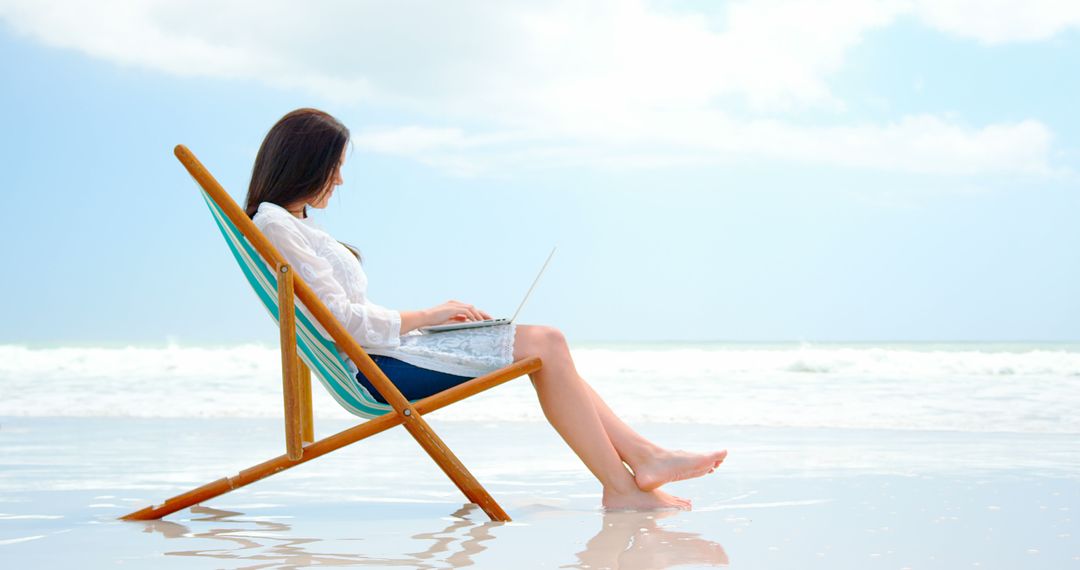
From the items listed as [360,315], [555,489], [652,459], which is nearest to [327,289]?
[360,315]

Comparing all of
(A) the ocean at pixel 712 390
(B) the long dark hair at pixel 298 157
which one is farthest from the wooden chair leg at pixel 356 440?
(A) the ocean at pixel 712 390

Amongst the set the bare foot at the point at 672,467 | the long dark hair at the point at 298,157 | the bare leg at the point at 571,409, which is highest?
the long dark hair at the point at 298,157

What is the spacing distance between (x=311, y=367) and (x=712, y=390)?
628cm

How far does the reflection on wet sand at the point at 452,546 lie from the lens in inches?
90.8

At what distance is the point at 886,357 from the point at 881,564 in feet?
34.7

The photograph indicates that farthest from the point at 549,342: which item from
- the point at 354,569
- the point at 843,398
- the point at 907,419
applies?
the point at 843,398

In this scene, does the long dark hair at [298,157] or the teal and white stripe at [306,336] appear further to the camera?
the long dark hair at [298,157]

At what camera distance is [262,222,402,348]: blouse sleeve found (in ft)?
8.91

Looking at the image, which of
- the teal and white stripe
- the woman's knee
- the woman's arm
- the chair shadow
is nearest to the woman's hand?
the woman's arm

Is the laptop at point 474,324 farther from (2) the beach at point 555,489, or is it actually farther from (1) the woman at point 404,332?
(2) the beach at point 555,489

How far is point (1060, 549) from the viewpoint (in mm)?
2502

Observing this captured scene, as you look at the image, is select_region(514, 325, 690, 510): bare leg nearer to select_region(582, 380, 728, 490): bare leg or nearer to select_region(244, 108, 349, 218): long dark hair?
select_region(582, 380, 728, 490): bare leg

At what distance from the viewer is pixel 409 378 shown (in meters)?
2.86

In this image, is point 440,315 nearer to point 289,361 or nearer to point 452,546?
point 289,361
